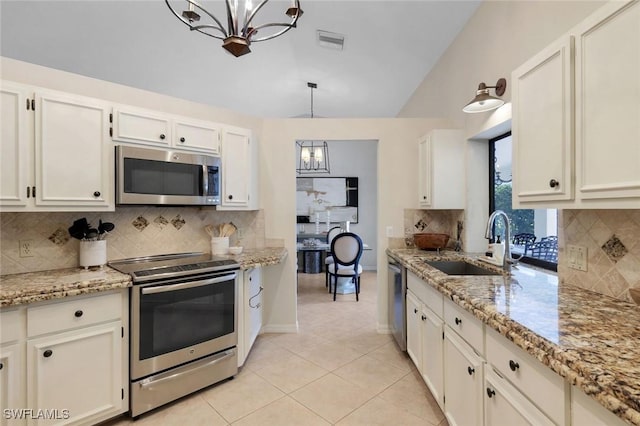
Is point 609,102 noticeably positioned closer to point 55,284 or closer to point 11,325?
point 55,284

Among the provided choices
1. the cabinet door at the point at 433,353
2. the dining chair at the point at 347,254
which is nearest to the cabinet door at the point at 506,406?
the cabinet door at the point at 433,353

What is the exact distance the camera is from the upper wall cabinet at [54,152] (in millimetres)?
1773

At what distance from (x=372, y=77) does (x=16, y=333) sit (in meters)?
4.31

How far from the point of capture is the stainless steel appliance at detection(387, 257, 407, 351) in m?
2.63

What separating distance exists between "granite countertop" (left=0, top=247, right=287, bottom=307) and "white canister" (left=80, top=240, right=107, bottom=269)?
5 centimetres

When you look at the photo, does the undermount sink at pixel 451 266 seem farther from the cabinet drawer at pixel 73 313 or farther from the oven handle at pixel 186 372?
the cabinet drawer at pixel 73 313

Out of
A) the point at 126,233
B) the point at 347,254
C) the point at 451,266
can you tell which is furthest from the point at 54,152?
the point at 347,254

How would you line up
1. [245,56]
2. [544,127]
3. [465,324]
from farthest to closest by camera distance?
[245,56]
[465,324]
[544,127]

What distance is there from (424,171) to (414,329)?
5.08 feet

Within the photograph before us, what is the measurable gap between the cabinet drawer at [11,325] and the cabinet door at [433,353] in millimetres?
2324

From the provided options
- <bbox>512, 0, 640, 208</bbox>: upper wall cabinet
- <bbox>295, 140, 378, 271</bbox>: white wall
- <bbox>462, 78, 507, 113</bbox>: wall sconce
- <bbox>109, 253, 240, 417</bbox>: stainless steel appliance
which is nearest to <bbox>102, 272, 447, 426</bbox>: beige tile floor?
<bbox>109, 253, 240, 417</bbox>: stainless steel appliance

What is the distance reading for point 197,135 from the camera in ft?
8.40

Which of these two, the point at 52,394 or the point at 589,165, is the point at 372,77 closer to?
the point at 589,165

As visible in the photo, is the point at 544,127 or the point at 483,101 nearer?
the point at 544,127
